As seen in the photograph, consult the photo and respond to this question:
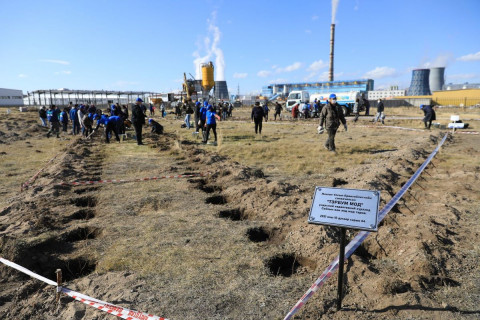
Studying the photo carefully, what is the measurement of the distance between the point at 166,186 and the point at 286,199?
8.65 ft

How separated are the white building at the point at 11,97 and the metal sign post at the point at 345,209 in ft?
250

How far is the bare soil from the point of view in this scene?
8.73 feet

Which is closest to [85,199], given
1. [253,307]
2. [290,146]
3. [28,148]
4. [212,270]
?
[212,270]

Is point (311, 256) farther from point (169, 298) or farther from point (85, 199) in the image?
point (85, 199)

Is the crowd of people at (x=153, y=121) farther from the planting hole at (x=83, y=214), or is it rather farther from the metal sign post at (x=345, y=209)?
the metal sign post at (x=345, y=209)

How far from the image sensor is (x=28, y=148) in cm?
1251

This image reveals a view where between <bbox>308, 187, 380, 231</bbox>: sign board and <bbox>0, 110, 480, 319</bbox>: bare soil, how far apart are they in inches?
32.6

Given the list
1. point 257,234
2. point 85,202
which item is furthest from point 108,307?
point 85,202

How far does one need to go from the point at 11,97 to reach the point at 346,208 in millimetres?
83253

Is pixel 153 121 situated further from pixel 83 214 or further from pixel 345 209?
pixel 345 209

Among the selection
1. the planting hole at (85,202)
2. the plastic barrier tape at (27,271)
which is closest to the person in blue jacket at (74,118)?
the planting hole at (85,202)

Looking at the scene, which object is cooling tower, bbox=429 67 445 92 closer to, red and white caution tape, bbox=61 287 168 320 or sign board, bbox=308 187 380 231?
sign board, bbox=308 187 380 231

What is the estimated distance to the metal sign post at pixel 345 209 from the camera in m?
2.25

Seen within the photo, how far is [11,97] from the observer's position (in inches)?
2618
